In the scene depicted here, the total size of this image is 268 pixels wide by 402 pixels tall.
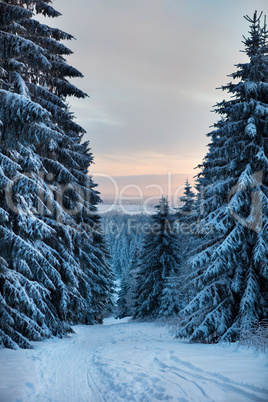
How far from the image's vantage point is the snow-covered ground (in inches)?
200

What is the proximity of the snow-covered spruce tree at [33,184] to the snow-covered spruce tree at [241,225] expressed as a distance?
5607 millimetres

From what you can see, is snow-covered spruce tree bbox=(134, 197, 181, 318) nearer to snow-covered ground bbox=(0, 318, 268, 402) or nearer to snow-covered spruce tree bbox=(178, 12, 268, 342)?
snow-covered spruce tree bbox=(178, 12, 268, 342)

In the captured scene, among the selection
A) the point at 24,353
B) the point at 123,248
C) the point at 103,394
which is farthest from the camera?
the point at 123,248

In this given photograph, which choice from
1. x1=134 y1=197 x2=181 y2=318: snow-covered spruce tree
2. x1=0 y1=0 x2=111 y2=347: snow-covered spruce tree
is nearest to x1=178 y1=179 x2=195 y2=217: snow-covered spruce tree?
x1=134 y1=197 x2=181 y2=318: snow-covered spruce tree

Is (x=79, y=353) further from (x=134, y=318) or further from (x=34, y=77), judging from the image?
(x=134, y=318)

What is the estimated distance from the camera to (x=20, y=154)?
412 inches

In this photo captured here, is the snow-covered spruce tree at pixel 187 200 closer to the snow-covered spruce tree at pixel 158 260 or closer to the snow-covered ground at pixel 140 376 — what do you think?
the snow-covered spruce tree at pixel 158 260

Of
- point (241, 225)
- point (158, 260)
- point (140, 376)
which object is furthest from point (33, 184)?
point (158, 260)

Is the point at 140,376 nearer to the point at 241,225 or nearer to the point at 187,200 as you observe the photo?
the point at 241,225

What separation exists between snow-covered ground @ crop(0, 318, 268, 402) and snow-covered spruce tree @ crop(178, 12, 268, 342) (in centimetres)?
167

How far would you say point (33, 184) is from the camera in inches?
345

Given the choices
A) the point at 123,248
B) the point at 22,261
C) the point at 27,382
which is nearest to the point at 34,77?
the point at 22,261

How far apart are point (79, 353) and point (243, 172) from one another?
8.73 meters

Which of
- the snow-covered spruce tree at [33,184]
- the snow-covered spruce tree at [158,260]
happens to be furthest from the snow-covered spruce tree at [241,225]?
the snow-covered spruce tree at [158,260]
